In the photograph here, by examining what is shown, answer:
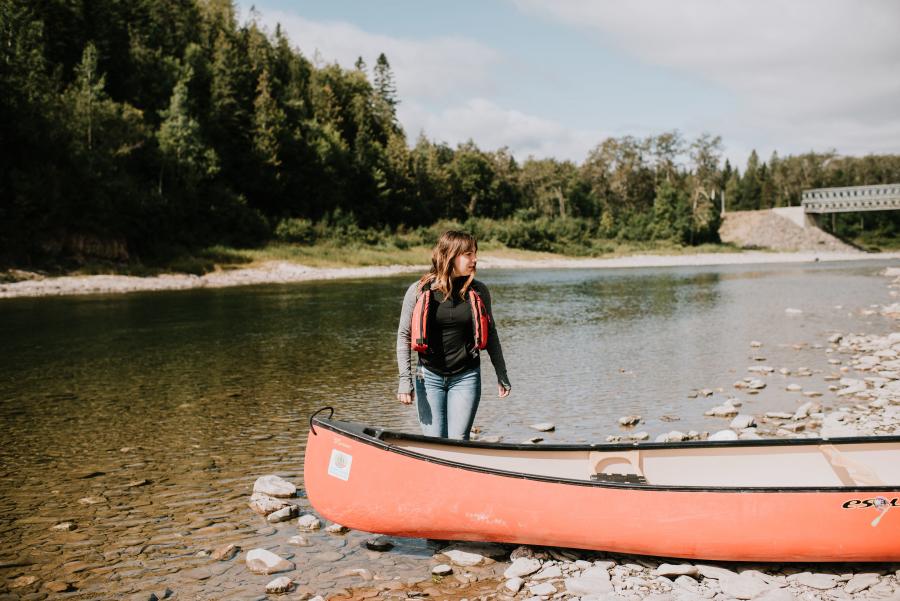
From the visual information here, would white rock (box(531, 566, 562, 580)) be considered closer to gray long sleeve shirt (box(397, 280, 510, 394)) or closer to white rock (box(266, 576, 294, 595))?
gray long sleeve shirt (box(397, 280, 510, 394))

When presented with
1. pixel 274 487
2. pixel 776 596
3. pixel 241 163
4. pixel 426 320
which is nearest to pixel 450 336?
pixel 426 320

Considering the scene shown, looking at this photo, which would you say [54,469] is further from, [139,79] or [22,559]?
[139,79]

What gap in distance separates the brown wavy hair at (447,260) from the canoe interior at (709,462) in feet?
5.07

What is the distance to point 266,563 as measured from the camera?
6.14 m

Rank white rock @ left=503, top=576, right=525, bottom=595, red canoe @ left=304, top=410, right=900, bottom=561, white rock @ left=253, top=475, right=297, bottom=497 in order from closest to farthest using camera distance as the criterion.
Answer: red canoe @ left=304, top=410, right=900, bottom=561
white rock @ left=503, top=576, right=525, bottom=595
white rock @ left=253, top=475, right=297, bottom=497

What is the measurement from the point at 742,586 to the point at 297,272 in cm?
5711

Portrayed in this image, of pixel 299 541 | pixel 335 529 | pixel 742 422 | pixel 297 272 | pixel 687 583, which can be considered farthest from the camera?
pixel 297 272

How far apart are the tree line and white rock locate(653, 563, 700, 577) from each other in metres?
51.3

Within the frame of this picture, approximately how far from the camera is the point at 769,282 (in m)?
44.7

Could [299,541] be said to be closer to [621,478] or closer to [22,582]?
[22,582]

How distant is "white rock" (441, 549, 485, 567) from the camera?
622cm

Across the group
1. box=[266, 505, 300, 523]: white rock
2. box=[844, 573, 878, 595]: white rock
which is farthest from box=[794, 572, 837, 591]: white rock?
box=[266, 505, 300, 523]: white rock

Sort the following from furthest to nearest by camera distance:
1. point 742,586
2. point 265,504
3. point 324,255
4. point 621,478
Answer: point 324,255 < point 265,504 < point 621,478 < point 742,586

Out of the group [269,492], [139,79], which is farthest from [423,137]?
[269,492]
